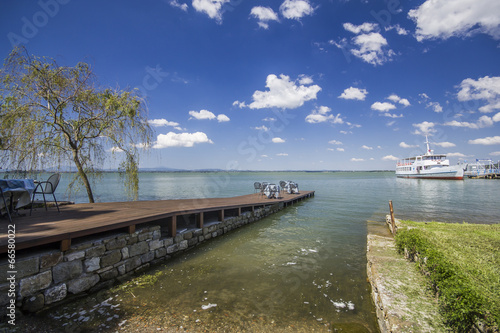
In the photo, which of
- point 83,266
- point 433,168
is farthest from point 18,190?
point 433,168

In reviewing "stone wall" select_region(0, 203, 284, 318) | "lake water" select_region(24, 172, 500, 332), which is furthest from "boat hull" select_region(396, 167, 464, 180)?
"stone wall" select_region(0, 203, 284, 318)

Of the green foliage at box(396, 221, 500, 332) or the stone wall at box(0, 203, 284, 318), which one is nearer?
the green foliage at box(396, 221, 500, 332)

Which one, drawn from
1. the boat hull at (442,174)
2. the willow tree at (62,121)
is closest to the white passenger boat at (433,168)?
the boat hull at (442,174)

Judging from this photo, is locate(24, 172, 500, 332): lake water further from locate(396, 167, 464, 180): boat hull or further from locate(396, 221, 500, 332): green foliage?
locate(396, 167, 464, 180): boat hull

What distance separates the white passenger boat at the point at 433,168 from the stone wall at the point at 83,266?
66.5 m

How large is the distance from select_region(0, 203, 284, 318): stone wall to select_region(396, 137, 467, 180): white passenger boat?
66.5 metres

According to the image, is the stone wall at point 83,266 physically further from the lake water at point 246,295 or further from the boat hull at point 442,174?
the boat hull at point 442,174

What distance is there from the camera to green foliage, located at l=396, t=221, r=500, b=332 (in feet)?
8.11

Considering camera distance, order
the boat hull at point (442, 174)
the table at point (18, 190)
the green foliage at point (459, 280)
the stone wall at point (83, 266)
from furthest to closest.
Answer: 1. the boat hull at point (442, 174)
2. the table at point (18, 190)
3. the stone wall at point (83, 266)
4. the green foliage at point (459, 280)

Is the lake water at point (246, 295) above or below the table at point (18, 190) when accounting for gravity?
below

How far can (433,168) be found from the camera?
183 feet

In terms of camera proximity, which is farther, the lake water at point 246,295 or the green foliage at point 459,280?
the lake water at point 246,295

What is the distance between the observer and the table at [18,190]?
15.1ft

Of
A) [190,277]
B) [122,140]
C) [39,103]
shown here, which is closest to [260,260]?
[190,277]
